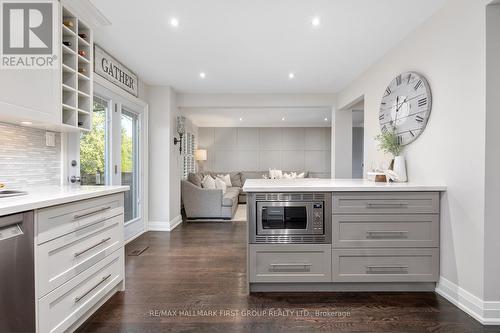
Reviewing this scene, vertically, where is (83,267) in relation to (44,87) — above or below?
below

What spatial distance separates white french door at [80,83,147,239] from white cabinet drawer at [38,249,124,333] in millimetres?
1044

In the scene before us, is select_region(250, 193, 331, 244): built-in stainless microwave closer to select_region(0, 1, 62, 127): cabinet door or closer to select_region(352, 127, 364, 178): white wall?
select_region(0, 1, 62, 127): cabinet door

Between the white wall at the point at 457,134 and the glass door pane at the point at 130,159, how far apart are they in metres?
3.60

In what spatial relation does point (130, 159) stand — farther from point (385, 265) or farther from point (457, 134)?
point (457, 134)

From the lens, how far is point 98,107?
319cm

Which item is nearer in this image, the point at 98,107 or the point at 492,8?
the point at 492,8

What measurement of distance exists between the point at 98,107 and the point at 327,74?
3138mm

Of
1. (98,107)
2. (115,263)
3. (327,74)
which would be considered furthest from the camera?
(327,74)

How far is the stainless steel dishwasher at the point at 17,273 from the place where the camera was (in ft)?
3.94

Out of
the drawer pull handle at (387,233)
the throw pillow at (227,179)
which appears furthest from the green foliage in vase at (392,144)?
the throw pillow at (227,179)

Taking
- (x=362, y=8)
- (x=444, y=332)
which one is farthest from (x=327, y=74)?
(x=444, y=332)

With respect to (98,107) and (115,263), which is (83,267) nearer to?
(115,263)

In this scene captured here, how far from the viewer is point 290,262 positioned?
2178 mm

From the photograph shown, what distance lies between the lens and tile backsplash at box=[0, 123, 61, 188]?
1.92 metres
